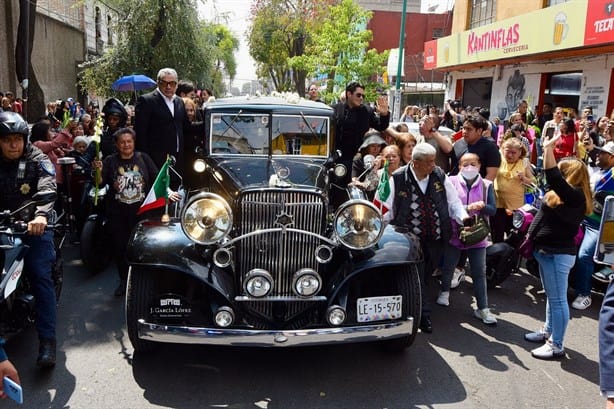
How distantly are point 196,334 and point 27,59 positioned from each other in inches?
533

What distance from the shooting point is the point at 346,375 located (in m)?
3.97

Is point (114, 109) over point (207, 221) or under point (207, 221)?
over

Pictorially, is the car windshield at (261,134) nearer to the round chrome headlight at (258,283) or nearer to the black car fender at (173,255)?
the black car fender at (173,255)

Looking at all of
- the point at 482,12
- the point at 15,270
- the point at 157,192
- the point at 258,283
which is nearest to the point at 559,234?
the point at 258,283

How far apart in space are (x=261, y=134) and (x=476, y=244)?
230cm

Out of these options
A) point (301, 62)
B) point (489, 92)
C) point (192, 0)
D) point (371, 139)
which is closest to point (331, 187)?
point (371, 139)

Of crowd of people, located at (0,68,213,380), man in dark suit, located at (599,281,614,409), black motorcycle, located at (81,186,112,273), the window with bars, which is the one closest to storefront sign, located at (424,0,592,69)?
the window with bars

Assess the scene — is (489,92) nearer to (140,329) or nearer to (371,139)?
(371,139)

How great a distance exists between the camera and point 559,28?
12992 mm

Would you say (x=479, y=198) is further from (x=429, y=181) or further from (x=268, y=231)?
(x=268, y=231)

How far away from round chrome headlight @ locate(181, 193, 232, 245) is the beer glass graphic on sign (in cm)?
1200

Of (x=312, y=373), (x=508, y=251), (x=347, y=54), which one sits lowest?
(x=312, y=373)

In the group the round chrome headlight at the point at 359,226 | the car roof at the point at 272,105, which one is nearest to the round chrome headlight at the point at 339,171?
the car roof at the point at 272,105

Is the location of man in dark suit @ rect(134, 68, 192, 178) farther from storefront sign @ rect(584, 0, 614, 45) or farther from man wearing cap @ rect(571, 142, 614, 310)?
storefront sign @ rect(584, 0, 614, 45)
